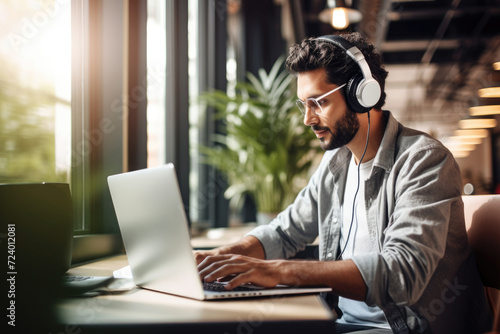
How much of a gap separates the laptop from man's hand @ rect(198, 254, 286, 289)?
2cm

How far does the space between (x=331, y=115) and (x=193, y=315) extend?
33.7 inches

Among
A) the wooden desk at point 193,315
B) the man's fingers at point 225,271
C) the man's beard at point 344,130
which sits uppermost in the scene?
the man's beard at point 344,130

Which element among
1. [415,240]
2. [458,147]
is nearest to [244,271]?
[415,240]

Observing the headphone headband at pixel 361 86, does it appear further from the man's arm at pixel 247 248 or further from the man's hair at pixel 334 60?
the man's arm at pixel 247 248

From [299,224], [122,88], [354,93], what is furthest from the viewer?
[122,88]

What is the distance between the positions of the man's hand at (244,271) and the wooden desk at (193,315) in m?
0.04

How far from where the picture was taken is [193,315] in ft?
2.81

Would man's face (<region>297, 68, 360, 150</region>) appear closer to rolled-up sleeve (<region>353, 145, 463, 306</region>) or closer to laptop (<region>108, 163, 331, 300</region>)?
rolled-up sleeve (<region>353, 145, 463, 306</region>)

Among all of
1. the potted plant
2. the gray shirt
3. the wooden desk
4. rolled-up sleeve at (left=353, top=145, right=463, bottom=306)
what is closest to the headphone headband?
the gray shirt

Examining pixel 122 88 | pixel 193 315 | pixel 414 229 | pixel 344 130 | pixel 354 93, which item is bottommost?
pixel 193 315

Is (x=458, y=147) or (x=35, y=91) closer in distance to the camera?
(x=35, y=91)

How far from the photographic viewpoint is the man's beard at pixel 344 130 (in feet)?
4.84

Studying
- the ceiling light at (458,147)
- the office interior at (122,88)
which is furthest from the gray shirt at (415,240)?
the ceiling light at (458,147)

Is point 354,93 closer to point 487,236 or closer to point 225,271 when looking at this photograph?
point 487,236
